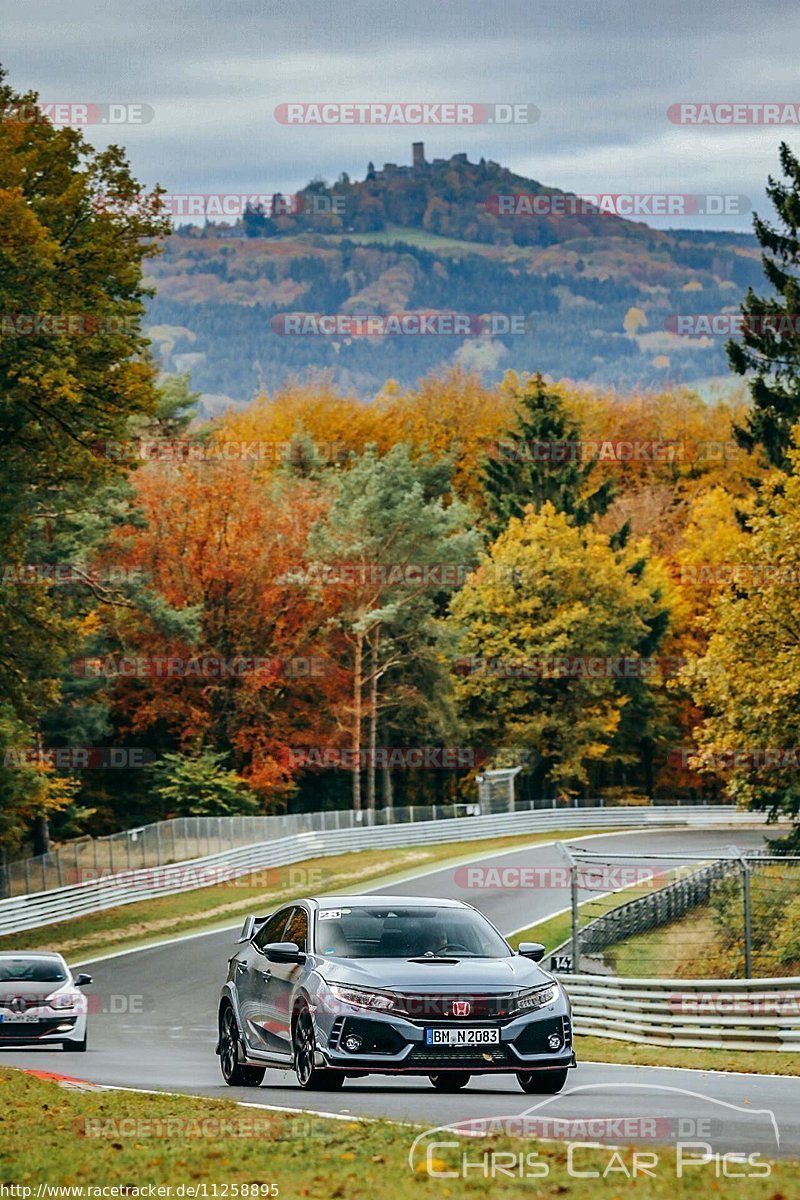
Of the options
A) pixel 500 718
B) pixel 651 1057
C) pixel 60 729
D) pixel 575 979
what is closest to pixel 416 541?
pixel 500 718

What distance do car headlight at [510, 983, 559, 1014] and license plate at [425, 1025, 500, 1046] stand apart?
0.86 feet

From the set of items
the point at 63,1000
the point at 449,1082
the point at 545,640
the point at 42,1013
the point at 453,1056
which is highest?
the point at 453,1056

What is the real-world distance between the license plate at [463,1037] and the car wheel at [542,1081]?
0.71m

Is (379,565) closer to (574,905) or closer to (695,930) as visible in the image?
(695,930)

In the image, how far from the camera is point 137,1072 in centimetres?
2009

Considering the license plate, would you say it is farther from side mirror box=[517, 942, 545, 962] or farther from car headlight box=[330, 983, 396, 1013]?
side mirror box=[517, 942, 545, 962]

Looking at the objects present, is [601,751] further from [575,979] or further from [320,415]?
[575,979]

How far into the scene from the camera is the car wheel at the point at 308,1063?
566 inches

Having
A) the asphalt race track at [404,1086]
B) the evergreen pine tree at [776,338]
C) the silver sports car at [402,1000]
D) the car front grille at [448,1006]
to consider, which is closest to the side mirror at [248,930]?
the silver sports car at [402,1000]

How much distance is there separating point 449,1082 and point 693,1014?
9.11 m

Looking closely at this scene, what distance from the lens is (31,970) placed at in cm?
2542

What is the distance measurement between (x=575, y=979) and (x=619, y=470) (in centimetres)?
8139

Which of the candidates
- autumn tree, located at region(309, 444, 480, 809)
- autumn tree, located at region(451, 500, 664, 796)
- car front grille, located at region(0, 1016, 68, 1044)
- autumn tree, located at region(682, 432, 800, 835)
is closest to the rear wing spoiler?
car front grille, located at region(0, 1016, 68, 1044)

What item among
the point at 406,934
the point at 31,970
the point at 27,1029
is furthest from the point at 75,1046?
the point at 406,934
